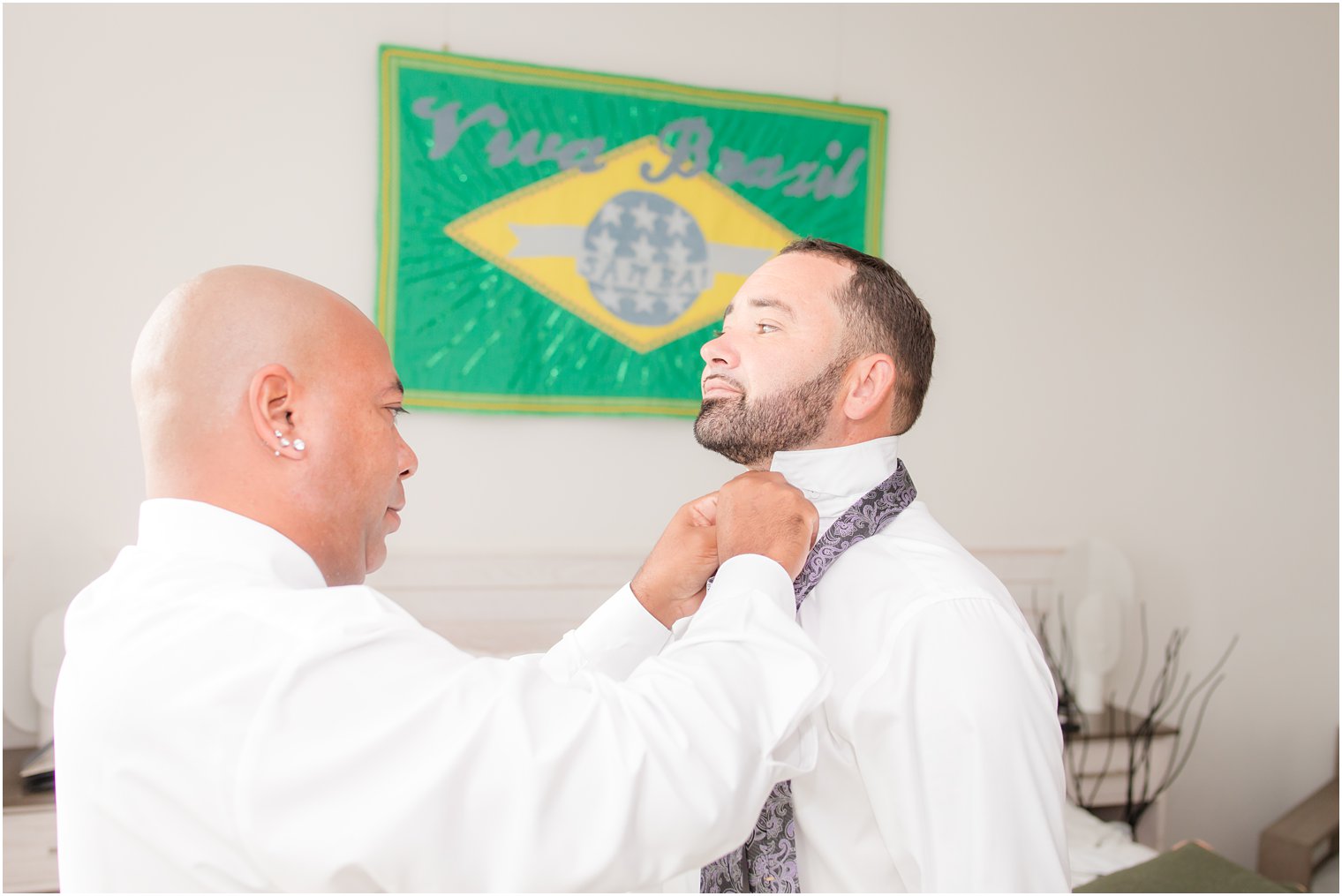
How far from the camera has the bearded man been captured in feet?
3.63

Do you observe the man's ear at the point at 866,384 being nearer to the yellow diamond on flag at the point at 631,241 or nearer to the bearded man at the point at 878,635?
the bearded man at the point at 878,635

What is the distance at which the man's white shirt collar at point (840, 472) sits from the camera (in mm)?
1400

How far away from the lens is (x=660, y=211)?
122 inches

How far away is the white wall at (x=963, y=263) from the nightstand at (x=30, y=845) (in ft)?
1.12

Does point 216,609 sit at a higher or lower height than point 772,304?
lower

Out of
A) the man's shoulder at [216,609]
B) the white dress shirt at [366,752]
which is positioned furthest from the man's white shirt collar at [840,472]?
the man's shoulder at [216,609]

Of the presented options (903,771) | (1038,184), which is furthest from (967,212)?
(903,771)

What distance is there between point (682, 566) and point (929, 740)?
0.42 metres

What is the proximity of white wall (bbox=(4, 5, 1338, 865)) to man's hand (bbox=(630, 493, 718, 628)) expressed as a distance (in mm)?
1631

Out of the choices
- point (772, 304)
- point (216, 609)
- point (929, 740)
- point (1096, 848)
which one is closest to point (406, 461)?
point (216, 609)

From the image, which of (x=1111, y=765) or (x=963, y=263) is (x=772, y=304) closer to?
(x=963, y=263)

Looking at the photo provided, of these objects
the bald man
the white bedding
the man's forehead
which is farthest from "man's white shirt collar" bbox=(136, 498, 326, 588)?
A: the white bedding

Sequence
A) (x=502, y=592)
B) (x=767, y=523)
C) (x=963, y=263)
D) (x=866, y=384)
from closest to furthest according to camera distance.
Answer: (x=767, y=523)
(x=866, y=384)
(x=502, y=592)
(x=963, y=263)

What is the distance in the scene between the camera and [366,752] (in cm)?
89
